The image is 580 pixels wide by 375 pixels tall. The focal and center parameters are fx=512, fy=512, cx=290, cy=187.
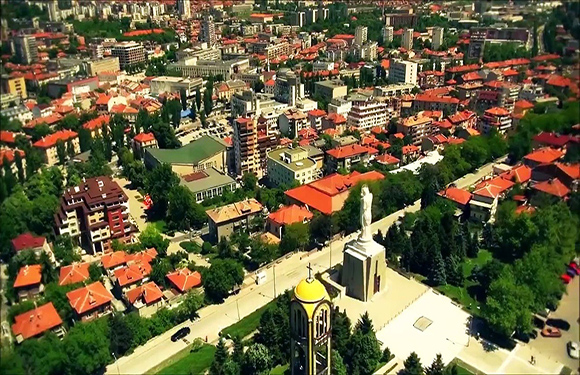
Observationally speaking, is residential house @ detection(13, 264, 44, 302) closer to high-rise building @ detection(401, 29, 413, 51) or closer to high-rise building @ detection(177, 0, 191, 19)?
high-rise building @ detection(401, 29, 413, 51)

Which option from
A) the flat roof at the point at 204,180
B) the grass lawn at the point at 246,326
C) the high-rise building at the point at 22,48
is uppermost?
the high-rise building at the point at 22,48

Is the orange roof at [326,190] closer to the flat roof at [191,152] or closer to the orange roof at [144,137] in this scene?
the flat roof at [191,152]

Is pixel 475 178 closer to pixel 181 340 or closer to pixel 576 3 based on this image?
pixel 181 340

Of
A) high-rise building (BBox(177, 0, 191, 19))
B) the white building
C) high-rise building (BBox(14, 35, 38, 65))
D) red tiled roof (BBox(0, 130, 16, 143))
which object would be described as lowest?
the white building

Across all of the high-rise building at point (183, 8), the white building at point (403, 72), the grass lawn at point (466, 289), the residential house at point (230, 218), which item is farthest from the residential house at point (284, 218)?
the high-rise building at point (183, 8)

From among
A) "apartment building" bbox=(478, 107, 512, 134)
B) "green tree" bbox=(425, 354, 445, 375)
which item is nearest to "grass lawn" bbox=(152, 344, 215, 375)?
"green tree" bbox=(425, 354, 445, 375)

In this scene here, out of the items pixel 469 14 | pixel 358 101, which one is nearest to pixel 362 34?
pixel 469 14
